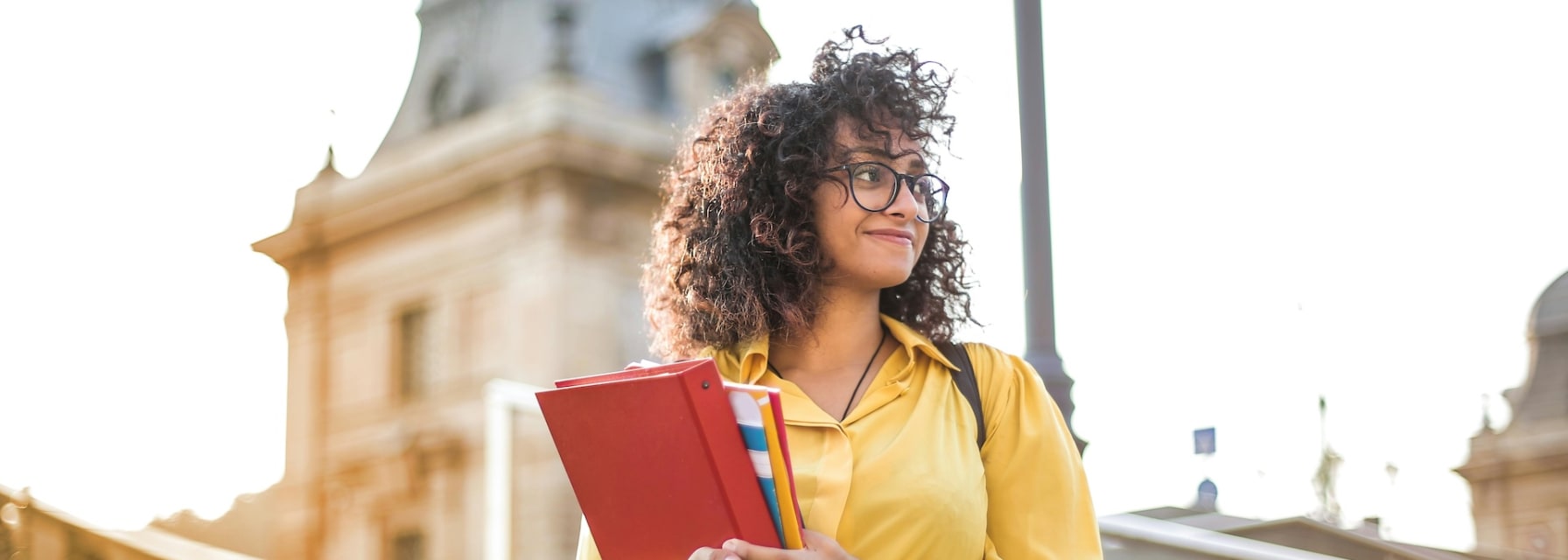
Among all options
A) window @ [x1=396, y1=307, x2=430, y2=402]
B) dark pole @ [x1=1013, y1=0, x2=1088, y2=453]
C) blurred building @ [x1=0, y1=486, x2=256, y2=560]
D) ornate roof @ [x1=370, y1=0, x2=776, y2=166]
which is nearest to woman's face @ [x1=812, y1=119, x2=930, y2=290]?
dark pole @ [x1=1013, y1=0, x2=1088, y2=453]

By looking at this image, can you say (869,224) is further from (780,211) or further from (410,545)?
(410,545)

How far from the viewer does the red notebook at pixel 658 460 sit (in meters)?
1.69

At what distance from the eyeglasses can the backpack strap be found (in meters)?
0.21

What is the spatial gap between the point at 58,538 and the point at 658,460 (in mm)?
3214

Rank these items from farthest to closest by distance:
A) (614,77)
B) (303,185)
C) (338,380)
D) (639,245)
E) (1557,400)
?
(614,77) < (639,245) < (338,380) < (303,185) < (1557,400)

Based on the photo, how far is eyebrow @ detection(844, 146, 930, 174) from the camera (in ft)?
6.79

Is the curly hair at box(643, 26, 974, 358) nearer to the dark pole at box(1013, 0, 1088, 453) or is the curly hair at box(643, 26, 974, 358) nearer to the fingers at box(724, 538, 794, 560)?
the fingers at box(724, 538, 794, 560)

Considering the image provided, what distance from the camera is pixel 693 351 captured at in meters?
2.27

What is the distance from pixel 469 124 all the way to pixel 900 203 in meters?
8.99

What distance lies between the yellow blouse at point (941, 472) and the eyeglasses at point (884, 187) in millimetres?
234

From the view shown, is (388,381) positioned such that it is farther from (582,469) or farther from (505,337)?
(582,469)

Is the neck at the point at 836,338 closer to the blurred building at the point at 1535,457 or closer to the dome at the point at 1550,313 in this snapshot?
the blurred building at the point at 1535,457

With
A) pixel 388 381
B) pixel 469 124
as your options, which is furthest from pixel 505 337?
pixel 469 124

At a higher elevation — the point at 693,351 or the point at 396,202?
the point at 396,202
